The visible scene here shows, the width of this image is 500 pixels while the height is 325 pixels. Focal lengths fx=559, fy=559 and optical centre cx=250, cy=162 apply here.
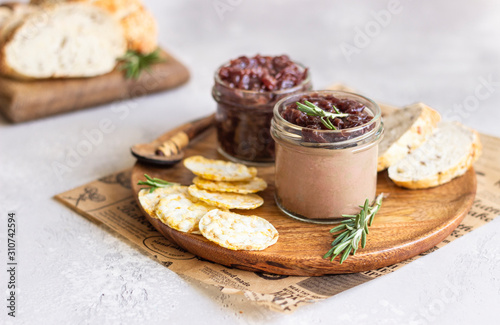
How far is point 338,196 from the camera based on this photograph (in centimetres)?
277

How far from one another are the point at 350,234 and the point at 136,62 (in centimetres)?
291

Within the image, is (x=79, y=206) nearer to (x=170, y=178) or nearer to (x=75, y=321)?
(x=170, y=178)

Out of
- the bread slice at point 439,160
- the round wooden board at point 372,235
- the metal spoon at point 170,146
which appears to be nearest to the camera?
the round wooden board at point 372,235

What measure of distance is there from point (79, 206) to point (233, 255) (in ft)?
3.67

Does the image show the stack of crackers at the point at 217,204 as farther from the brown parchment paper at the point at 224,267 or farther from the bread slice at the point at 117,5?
the bread slice at the point at 117,5

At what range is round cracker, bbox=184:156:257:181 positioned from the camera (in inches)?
121

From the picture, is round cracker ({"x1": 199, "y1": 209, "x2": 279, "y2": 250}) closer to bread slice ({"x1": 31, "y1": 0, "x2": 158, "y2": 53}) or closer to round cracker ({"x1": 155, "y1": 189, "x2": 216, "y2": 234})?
round cracker ({"x1": 155, "y1": 189, "x2": 216, "y2": 234})

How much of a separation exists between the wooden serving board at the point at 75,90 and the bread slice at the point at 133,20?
242 mm

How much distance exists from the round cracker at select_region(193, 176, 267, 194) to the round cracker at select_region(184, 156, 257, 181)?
0.03m

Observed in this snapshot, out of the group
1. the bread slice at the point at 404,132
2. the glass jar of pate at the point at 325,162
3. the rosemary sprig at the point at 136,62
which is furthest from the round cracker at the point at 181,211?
the rosemary sprig at the point at 136,62

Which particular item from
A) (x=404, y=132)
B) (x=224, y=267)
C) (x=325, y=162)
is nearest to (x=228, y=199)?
(x=224, y=267)

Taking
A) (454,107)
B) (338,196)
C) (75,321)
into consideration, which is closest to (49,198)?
(75,321)

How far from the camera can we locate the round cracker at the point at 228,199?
2.82 m

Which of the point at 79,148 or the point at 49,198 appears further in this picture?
the point at 79,148
